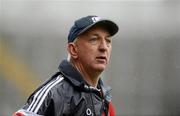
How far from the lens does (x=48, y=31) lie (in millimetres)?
2916

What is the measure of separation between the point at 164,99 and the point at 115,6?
72 centimetres

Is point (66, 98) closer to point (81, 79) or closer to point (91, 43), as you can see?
point (81, 79)

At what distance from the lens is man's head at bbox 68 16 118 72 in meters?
1.41

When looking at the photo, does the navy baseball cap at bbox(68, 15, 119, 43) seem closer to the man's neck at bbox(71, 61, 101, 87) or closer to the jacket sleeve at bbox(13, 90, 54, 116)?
the man's neck at bbox(71, 61, 101, 87)

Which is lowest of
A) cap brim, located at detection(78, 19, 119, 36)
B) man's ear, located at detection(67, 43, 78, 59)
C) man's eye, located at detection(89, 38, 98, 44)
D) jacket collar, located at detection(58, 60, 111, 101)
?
jacket collar, located at detection(58, 60, 111, 101)

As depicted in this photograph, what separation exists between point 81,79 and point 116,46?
4.92ft

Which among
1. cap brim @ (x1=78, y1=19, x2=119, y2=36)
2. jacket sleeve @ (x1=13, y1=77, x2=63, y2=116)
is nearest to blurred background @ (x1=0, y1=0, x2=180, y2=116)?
cap brim @ (x1=78, y1=19, x2=119, y2=36)

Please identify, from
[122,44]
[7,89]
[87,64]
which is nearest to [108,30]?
[87,64]

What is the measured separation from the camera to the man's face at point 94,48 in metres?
1.41

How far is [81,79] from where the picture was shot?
1.40 metres

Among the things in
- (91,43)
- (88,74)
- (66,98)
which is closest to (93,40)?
(91,43)

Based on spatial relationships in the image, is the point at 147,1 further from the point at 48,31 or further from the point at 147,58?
the point at 48,31

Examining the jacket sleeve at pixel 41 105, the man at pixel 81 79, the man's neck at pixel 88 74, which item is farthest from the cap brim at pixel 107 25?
the jacket sleeve at pixel 41 105

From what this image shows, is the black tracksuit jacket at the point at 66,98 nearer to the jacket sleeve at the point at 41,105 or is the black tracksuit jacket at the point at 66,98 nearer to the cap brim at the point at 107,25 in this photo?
the jacket sleeve at the point at 41,105
